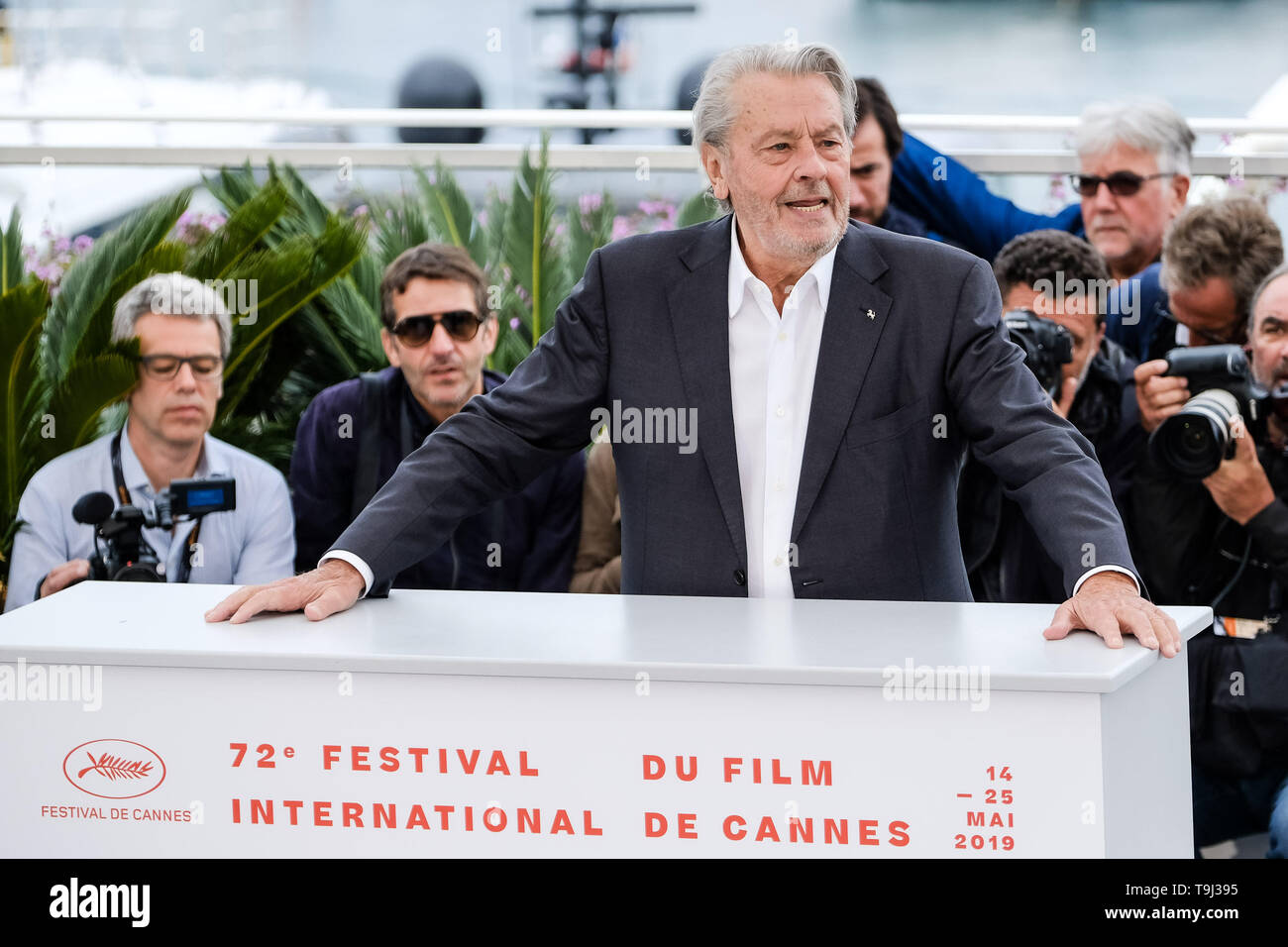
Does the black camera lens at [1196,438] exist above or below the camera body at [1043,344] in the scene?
below

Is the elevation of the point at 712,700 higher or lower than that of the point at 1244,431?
lower

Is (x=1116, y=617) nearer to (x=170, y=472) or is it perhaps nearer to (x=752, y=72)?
(x=752, y=72)

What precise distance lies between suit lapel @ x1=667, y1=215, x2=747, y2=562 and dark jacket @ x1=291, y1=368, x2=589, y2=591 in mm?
1246

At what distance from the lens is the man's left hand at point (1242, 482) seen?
3426mm

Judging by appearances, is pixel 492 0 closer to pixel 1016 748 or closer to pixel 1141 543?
Answer: pixel 1141 543

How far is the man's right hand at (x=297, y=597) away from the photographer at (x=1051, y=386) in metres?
1.69

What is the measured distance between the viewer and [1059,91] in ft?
86.9

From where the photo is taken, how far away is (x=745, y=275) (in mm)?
2658

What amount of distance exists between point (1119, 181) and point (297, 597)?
114 inches

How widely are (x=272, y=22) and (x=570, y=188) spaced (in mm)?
10611

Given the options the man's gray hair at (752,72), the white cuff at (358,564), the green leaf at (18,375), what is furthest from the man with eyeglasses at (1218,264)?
the green leaf at (18,375)

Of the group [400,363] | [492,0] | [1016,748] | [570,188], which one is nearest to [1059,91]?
[492,0]

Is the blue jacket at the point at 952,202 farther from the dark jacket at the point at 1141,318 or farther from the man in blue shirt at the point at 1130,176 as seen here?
the dark jacket at the point at 1141,318

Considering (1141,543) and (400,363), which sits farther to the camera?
(400,363)
